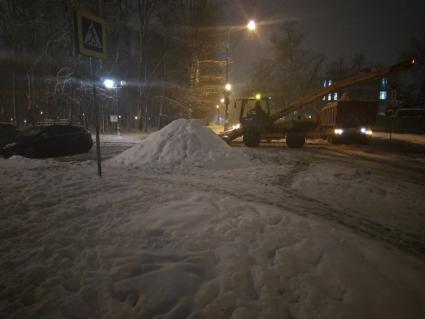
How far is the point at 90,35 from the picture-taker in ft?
19.4

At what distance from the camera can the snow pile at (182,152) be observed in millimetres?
9180

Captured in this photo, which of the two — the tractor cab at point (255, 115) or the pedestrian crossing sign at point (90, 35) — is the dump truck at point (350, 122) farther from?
the pedestrian crossing sign at point (90, 35)

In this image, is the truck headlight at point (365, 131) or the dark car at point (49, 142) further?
the truck headlight at point (365, 131)

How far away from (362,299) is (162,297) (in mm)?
2004

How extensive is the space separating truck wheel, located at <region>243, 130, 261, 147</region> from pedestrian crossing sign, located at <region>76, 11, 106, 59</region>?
12154 mm

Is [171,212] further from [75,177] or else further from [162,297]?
[75,177]

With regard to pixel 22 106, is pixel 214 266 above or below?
below

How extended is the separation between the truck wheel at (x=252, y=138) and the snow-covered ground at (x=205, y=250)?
422 inches

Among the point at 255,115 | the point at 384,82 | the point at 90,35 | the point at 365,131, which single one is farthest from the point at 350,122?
the point at 384,82

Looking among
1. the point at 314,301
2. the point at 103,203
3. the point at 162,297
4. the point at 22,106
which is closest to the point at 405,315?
the point at 314,301

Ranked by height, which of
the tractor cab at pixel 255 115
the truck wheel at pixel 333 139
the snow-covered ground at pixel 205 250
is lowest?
the snow-covered ground at pixel 205 250

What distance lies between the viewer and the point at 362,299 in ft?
8.87

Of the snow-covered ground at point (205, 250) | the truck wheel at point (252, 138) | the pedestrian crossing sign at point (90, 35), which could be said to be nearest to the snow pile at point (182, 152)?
the snow-covered ground at point (205, 250)

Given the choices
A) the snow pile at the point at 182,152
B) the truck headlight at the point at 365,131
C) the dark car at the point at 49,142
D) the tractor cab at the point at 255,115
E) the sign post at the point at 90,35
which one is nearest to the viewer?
the sign post at the point at 90,35
